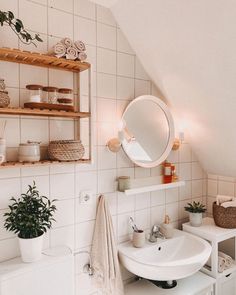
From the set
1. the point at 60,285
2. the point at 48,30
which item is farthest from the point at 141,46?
the point at 60,285

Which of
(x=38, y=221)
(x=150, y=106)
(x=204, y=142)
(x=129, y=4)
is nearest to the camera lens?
(x=38, y=221)

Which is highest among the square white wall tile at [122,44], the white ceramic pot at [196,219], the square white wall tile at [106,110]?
the square white wall tile at [122,44]

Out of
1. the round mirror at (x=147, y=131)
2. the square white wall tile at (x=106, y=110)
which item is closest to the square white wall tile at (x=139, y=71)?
the round mirror at (x=147, y=131)

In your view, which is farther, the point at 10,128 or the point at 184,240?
the point at 184,240

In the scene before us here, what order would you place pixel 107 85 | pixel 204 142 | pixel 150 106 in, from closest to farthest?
1. pixel 107 85
2. pixel 150 106
3. pixel 204 142

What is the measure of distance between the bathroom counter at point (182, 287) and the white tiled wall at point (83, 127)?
1.08 feet

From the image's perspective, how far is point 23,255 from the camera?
136 centimetres

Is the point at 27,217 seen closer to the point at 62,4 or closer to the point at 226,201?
the point at 62,4

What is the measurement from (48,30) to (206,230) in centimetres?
177

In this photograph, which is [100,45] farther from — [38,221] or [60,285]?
[60,285]

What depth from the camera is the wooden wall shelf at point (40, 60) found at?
4.20ft

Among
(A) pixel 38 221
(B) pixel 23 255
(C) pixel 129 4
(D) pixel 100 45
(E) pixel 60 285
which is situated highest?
(C) pixel 129 4

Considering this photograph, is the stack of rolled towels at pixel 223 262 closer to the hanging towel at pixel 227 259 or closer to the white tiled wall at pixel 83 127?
the hanging towel at pixel 227 259

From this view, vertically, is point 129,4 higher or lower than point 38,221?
higher
